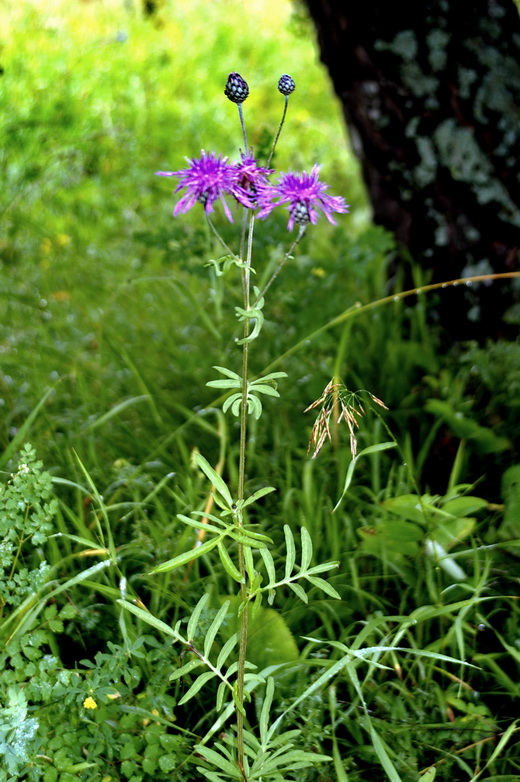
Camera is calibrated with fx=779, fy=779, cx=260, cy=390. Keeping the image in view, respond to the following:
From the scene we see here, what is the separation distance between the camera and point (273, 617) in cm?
143

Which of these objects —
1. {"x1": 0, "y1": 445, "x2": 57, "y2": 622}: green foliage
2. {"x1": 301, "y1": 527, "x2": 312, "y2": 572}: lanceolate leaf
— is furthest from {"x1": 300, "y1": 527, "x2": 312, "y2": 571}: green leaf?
{"x1": 0, "y1": 445, "x2": 57, "y2": 622}: green foliage

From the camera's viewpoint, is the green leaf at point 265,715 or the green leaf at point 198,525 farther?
the green leaf at point 265,715

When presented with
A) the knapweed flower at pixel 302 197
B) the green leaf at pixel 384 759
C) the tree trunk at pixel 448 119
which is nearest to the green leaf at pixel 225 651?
the green leaf at pixel 384 759

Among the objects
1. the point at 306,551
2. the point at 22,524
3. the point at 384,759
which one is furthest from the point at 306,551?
the point at 22,524

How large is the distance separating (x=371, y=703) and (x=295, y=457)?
0.69 m

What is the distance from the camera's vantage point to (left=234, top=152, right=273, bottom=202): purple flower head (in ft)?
3.69

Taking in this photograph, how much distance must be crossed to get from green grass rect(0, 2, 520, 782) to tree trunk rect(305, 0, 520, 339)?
7.3 inches

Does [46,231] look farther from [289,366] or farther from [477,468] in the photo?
[477,468]

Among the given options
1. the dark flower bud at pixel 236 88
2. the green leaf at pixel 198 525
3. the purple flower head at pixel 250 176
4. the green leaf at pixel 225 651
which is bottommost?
the green leaf at pixel 225 651

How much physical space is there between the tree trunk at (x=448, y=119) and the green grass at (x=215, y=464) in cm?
19

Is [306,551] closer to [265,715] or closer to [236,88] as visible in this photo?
[265,715]

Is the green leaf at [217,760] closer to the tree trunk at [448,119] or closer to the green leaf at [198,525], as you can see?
the green leaf at [198,525]

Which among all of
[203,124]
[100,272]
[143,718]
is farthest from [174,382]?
[203,124]

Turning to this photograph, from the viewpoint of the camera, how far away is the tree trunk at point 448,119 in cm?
226
